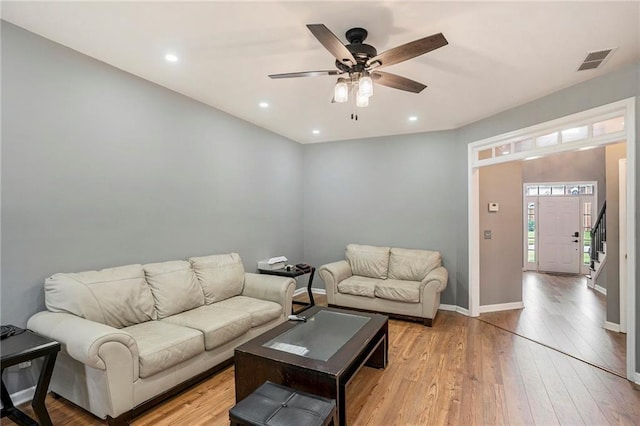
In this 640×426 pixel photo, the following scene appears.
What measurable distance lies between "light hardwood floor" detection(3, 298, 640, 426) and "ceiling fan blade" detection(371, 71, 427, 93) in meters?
2.50

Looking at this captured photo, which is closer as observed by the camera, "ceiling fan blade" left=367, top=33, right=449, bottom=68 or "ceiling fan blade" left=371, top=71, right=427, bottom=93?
"ceiling fan blade" left=367, top=33, right=449, bottom=68

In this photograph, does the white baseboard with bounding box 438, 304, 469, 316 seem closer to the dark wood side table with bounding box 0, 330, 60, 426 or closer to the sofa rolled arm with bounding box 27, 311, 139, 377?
the sofa rolled arm with bounding box 27, 311, 139, 377

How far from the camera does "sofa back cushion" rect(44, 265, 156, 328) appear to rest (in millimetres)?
2355

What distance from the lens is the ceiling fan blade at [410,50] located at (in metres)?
1.84

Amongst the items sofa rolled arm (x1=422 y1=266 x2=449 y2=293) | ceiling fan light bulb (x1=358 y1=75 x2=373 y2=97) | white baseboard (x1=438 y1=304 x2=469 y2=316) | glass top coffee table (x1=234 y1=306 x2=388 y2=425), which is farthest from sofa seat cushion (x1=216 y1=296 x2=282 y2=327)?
white baseboard (x1=438 y1=304 x2=469 y2=316)

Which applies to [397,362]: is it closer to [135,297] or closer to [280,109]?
[135,297]

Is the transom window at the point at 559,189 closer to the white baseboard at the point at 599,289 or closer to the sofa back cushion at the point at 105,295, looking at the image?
the white baseboard at the point at 599,289

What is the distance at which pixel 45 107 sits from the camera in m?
2.46

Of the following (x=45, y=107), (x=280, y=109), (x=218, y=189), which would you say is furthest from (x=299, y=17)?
(x=218, y=189)

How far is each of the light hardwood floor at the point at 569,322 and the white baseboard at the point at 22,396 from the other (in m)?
4.87

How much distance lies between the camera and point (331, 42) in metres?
1.91

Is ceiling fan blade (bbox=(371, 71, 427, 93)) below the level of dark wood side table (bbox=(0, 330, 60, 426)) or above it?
above

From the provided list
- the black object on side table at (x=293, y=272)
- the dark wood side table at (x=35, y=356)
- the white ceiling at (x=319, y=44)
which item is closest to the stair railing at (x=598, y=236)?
the white ceiling at (x=319, y=44)

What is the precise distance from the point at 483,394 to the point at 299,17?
3.20 meters
